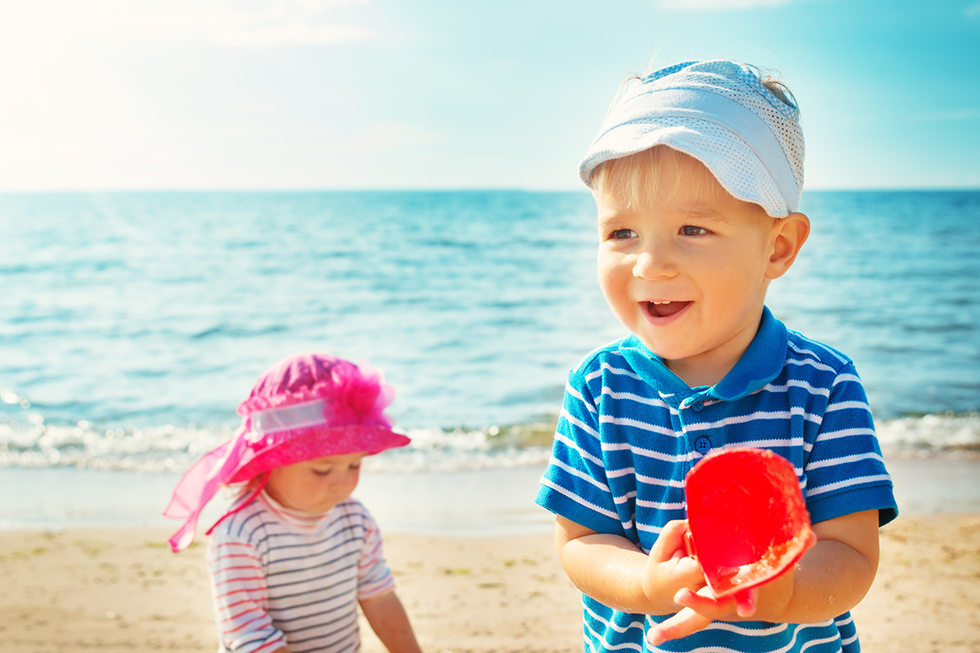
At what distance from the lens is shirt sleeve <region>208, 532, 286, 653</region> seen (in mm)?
2182

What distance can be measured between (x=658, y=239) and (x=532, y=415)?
6.33 meters

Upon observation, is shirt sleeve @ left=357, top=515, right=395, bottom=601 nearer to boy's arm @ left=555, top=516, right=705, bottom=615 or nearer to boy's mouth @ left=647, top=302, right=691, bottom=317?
boy's arm @ left=555, top=516, right=705, bottom=615

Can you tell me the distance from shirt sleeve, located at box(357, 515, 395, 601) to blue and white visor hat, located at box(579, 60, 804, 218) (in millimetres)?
1626

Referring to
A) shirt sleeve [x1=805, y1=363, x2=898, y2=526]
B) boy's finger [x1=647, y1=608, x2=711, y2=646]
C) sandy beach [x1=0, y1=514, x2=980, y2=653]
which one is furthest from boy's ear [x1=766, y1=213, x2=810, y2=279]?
sandy beach [x1=0, y1=514, x2=980, y2=653]

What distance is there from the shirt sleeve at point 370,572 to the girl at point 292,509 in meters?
0.04

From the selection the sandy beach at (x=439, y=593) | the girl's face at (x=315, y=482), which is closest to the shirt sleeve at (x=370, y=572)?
the girl's face at (x=315, y=482)

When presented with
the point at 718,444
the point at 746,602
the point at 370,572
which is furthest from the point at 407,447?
the point at 746,602

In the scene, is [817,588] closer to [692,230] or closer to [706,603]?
[706,603]

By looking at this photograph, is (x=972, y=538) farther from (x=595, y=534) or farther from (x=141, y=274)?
(x=141, y=274)

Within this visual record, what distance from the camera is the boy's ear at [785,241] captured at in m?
1.50

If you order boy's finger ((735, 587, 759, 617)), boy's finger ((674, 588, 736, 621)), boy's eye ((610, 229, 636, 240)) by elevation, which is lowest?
boy's finger ((674, 588, 736, 621))

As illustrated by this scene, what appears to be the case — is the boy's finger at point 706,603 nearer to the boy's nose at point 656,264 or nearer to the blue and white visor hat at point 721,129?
the boy's nose at point 656,264

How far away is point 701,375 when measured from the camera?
1559mm

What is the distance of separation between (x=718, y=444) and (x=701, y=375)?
0.17m
